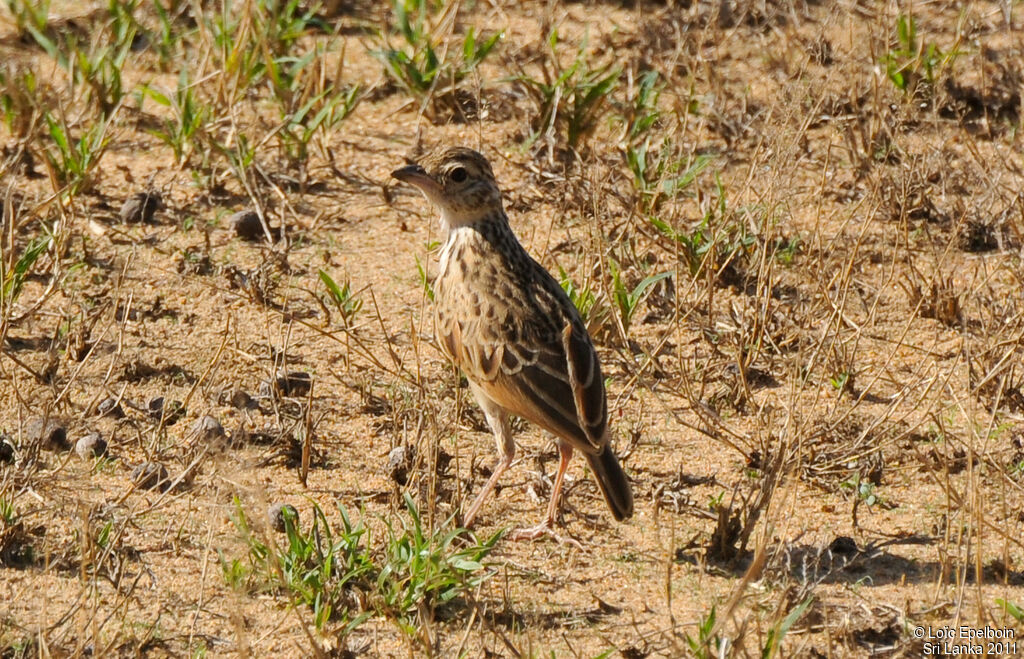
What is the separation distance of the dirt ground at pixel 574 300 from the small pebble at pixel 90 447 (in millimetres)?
59

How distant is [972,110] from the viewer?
30.0ft

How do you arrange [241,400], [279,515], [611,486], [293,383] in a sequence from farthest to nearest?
[293,383] → [241,400] → [279,515] → [611,486]

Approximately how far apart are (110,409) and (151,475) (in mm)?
653

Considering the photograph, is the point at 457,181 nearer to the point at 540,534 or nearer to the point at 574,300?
the point at 574,300

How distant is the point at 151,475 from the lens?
601 cm

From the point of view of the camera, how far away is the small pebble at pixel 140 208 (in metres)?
8.02

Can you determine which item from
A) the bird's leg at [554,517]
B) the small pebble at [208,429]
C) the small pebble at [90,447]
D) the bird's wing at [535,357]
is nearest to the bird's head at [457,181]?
the bird's wing at [535,357]

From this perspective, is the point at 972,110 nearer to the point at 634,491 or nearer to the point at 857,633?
the point at 634,491

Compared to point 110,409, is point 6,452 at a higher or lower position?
lower

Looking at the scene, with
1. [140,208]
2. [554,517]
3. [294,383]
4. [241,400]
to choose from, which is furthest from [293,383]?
[140,208]

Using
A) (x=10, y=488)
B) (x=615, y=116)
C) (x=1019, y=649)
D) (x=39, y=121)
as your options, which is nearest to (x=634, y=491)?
(x=1019, y=649)

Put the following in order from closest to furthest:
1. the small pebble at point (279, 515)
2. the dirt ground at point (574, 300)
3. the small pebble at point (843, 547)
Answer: the dirt ground at point (574, 300) < the small pebble at point (279, 515) < the small pebble at point (843, 547)

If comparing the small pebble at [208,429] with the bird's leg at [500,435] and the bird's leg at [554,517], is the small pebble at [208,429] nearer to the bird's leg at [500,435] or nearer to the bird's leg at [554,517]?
the bird's leg at [500,435]

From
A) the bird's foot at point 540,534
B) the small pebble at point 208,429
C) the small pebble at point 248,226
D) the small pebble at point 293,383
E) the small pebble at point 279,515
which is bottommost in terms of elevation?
the small pebble at point 279,515
